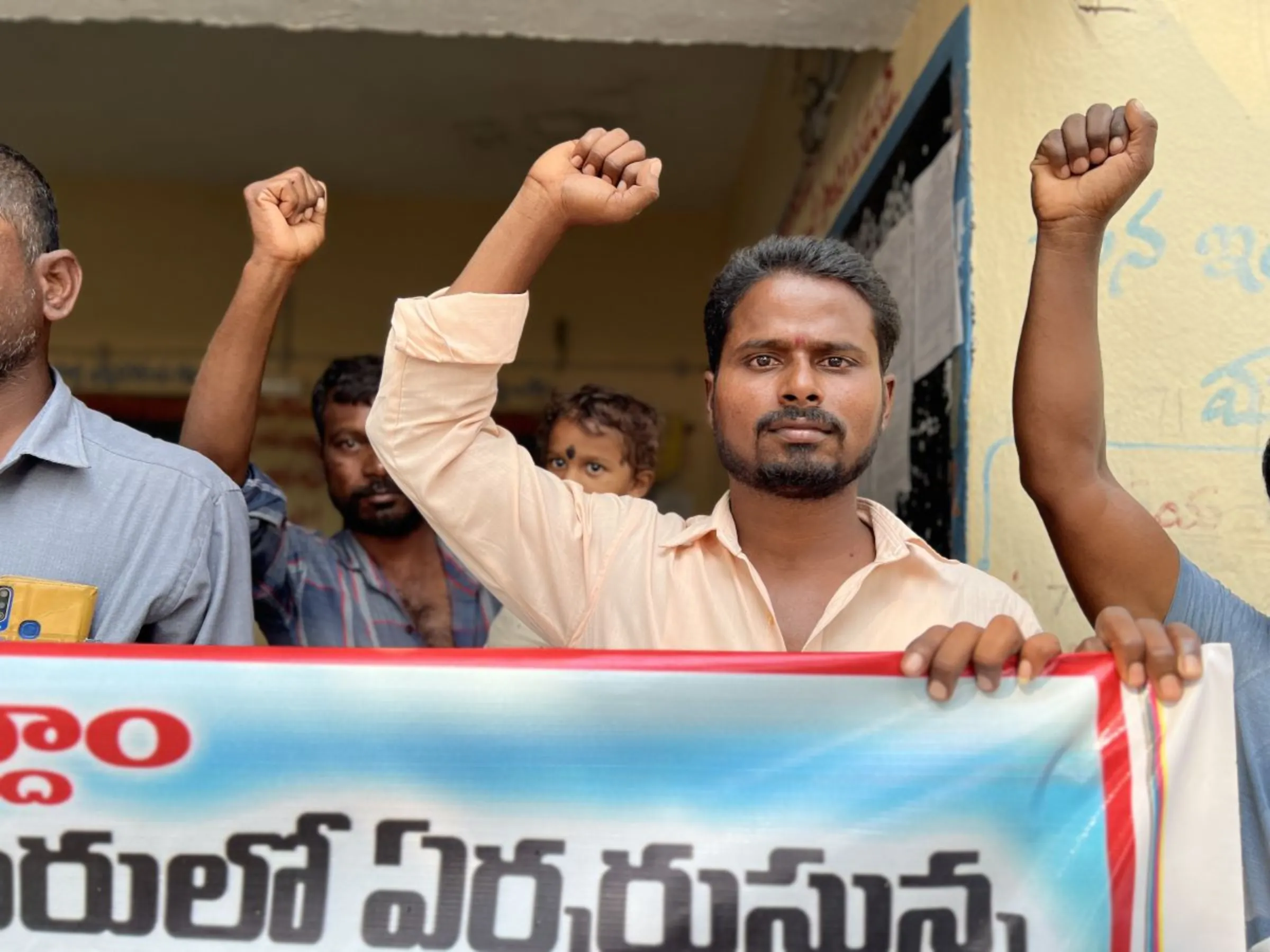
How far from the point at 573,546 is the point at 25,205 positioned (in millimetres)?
Result: 1036

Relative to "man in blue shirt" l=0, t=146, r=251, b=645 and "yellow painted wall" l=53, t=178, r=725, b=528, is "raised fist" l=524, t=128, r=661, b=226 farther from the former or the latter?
"yellow painted wall" l=53, t=178, r=725, b=528

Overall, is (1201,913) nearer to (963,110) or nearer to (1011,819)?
(1011,819)

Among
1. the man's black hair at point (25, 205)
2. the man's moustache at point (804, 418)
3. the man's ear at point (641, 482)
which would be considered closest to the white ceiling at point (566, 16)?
the man's ear at point (641, 482)

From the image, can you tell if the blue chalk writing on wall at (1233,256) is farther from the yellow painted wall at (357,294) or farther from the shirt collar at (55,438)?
the yellow painted wall at (357,294)

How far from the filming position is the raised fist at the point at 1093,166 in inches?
83.0

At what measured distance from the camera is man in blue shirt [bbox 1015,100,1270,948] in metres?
2.07

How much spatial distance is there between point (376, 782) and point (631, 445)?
1503 millimetres

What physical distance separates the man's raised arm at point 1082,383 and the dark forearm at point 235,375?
1259 millimetres

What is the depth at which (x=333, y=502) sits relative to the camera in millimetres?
3107

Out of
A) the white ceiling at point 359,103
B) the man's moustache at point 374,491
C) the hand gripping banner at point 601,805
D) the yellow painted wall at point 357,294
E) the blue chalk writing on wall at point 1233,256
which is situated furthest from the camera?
the yellow painted wall at point 357,294

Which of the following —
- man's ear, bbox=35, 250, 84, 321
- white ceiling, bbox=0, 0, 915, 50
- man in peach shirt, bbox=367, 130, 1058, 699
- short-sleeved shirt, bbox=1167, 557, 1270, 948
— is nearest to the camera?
short-sleeved shirt, bbox=1167, 557, 1270, 948

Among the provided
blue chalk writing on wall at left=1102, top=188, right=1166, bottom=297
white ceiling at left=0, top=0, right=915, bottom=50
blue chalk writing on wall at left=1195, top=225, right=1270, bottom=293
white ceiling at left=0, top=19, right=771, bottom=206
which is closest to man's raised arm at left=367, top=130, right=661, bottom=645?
blue chalk writing on wall at left=1102, top=188, right=1166, bottom=297

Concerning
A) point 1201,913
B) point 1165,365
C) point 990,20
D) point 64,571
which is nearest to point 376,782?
point 64,571

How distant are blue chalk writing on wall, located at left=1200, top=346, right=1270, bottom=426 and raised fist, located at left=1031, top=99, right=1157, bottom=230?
0.79 meters
